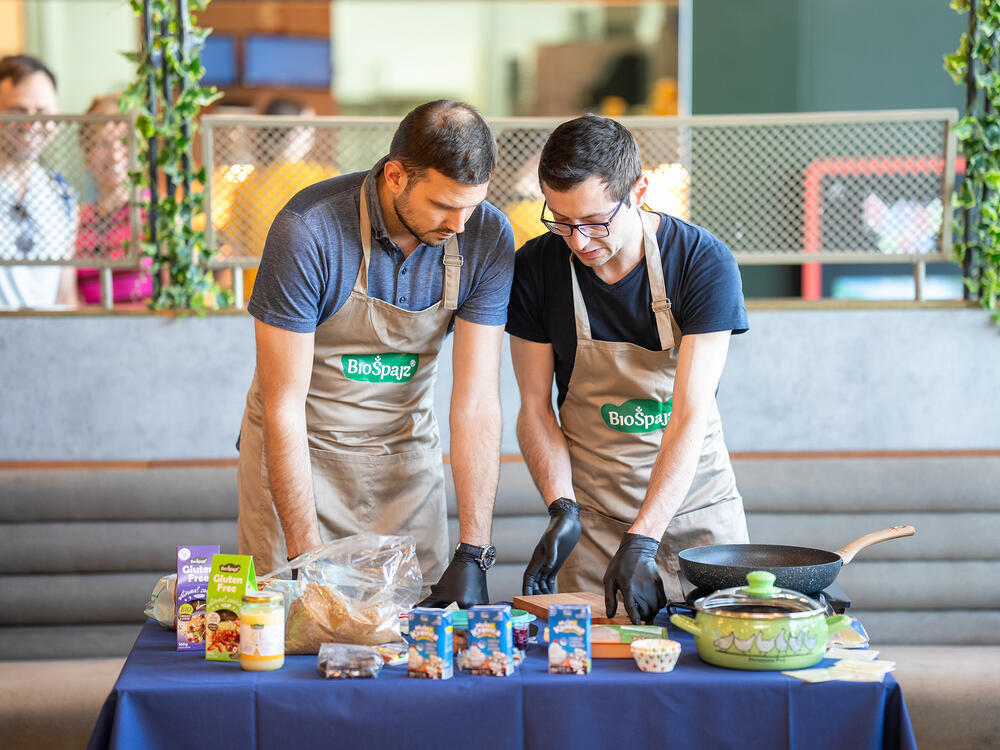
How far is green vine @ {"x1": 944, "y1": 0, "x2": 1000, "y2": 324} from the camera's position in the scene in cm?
326

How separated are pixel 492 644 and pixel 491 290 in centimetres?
76

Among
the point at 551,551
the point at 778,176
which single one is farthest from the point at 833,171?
the point at 551,551

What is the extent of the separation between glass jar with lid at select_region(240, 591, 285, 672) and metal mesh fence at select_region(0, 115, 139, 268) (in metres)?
1.89

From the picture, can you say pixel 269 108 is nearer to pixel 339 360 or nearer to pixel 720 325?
pixel 339 360

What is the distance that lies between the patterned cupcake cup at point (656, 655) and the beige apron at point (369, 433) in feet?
2.50

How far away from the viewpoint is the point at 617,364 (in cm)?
216

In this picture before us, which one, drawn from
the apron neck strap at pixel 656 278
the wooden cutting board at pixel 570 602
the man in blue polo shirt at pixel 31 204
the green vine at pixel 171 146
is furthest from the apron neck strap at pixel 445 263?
the man in blue polo shirt at pixel 31 204

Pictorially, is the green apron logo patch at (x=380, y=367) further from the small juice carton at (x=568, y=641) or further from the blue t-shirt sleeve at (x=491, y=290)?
the small juice carton at (x=568, y=641)

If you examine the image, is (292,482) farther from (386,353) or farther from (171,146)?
(171,146)

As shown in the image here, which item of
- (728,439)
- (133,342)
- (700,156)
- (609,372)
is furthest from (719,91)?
(609,372)

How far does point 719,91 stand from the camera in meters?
5.44

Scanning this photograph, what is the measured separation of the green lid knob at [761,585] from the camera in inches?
62.8

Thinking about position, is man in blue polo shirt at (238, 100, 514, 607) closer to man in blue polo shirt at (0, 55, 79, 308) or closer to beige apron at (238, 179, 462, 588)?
beige apron at (238, 179, 462, 588)

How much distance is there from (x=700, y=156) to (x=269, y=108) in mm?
1769
